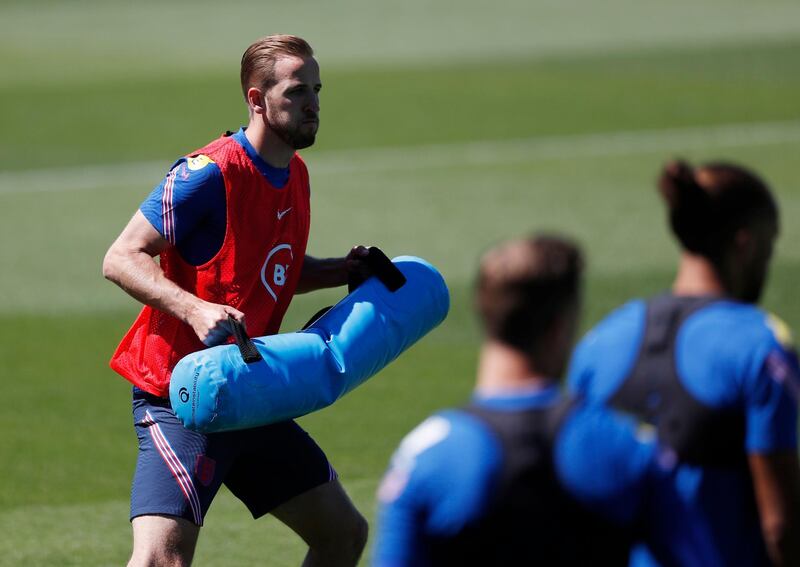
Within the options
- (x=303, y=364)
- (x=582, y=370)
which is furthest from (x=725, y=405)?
(x=303, y=364)

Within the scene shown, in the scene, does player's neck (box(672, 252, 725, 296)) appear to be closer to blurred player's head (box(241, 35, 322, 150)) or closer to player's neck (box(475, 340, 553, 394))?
A: player's neck (box(475, 340, 553, 394))

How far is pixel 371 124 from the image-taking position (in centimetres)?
2259

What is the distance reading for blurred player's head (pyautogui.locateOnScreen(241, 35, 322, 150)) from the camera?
19.4 ft

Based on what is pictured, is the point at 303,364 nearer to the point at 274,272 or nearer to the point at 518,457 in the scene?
the point at 274,272

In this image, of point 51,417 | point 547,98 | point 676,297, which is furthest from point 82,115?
point 676,297

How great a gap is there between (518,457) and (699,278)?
34.6 inches

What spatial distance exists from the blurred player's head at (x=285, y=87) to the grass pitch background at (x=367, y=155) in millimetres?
2416

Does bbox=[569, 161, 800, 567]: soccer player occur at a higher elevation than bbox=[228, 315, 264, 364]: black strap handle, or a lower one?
higher

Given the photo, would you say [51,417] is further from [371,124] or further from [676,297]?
[371,124]

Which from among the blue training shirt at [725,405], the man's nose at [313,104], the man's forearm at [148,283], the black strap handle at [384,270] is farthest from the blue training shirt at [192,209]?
the blue training shirt at [725,405]

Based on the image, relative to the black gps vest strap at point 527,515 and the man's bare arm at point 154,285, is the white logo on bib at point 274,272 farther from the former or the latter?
the black gps vest strap at point 527,515

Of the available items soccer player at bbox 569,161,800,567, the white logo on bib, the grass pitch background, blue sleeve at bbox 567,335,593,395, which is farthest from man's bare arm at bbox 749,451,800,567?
the grass pitch background

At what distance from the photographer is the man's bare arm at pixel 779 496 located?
3805mm

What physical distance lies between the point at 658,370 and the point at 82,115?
67.2 ft
